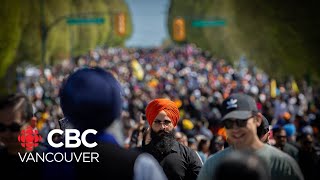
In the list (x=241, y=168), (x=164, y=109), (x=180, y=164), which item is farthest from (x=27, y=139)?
(x=164, y=109)

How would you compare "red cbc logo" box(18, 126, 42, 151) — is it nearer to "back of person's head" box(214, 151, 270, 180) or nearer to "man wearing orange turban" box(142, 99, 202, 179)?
"back of person's head" box(214, 151, 270, 180)

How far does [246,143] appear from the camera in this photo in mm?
4906

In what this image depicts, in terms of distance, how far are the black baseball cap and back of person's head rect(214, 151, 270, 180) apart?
1.61 meters

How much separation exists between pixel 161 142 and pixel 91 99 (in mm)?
2748

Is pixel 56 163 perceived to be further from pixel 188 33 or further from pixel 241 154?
pixel 188 33

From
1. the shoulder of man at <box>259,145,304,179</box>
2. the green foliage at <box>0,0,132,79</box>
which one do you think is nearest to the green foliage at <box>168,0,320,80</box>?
the green foliage at <box>0,0,132,79</box>

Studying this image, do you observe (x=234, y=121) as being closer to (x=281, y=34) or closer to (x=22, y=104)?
(x=22, y=104)

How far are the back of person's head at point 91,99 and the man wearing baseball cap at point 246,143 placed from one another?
45.1 inches

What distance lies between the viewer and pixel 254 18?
144 ft

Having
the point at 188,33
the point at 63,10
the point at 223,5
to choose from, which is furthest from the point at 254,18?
the point at 188,33

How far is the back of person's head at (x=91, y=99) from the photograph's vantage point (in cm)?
357

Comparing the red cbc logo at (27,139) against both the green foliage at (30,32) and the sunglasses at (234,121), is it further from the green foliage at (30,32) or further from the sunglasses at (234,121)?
the green foliage at (30,32)

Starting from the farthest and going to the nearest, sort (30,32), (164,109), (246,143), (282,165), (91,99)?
(30,32) → (164,109) → (246,143) → (282,165) → (91,99)

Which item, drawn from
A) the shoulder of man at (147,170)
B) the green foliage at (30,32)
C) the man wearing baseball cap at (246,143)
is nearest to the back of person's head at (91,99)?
the shoulder of man at (147,170)
